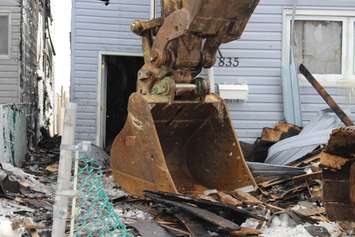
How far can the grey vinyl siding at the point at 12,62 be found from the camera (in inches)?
530

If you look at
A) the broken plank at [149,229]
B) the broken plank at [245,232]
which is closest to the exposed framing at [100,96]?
the broken plank at [149,229]

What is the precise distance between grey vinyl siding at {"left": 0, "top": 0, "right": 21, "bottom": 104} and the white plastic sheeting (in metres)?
6.28

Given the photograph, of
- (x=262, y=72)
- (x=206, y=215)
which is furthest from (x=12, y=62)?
(x=206, y=215)

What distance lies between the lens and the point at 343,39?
11859mm

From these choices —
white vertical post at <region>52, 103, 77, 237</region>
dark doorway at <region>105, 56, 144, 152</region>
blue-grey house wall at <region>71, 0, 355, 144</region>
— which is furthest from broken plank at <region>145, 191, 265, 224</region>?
dark doorway at <region>105, 56, 144, 152</region>

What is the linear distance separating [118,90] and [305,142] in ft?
22.3

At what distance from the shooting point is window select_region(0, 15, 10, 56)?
1352cm

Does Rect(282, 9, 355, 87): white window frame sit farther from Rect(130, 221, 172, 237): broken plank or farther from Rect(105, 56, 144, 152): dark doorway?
Rect(130, 221, 172, 237): broken plank

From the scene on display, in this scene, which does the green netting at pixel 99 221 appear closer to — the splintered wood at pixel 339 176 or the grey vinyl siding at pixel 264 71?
the splintered wood at pixel 339 176

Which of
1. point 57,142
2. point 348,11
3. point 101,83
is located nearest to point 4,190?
point 101,83

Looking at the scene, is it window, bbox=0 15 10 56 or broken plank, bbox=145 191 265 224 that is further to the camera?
window, bbox=0 15 10 56

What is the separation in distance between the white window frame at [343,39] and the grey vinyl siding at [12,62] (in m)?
6.06

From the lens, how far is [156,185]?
7.18 m

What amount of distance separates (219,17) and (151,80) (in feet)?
4.22
